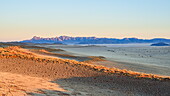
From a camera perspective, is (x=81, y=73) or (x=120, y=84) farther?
(x=81, y=73)

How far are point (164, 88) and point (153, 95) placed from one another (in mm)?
1506

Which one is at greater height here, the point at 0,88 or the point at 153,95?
the point at 0,88

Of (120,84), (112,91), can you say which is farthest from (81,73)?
(112,91)

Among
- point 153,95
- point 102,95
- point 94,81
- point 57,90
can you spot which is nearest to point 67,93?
point 57,90

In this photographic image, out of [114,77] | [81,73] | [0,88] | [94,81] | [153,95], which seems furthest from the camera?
[81,73]

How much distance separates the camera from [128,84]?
1146 centimetres

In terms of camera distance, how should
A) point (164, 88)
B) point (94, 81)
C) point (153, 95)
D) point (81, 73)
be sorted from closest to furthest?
point (153, 95) < point (164, 88) < point (94, 81) < point (81, 73)

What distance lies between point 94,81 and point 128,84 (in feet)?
6.92

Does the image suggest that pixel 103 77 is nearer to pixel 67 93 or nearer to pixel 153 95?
pixel 153 95

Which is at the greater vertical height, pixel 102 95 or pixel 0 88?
pixel 0 88

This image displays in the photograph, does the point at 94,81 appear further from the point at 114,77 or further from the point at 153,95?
the point at 153,95

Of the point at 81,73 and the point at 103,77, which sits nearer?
the point at 103,77

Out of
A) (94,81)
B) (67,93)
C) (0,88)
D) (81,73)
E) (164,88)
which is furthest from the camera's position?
(81,73)

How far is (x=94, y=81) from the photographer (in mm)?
11977
